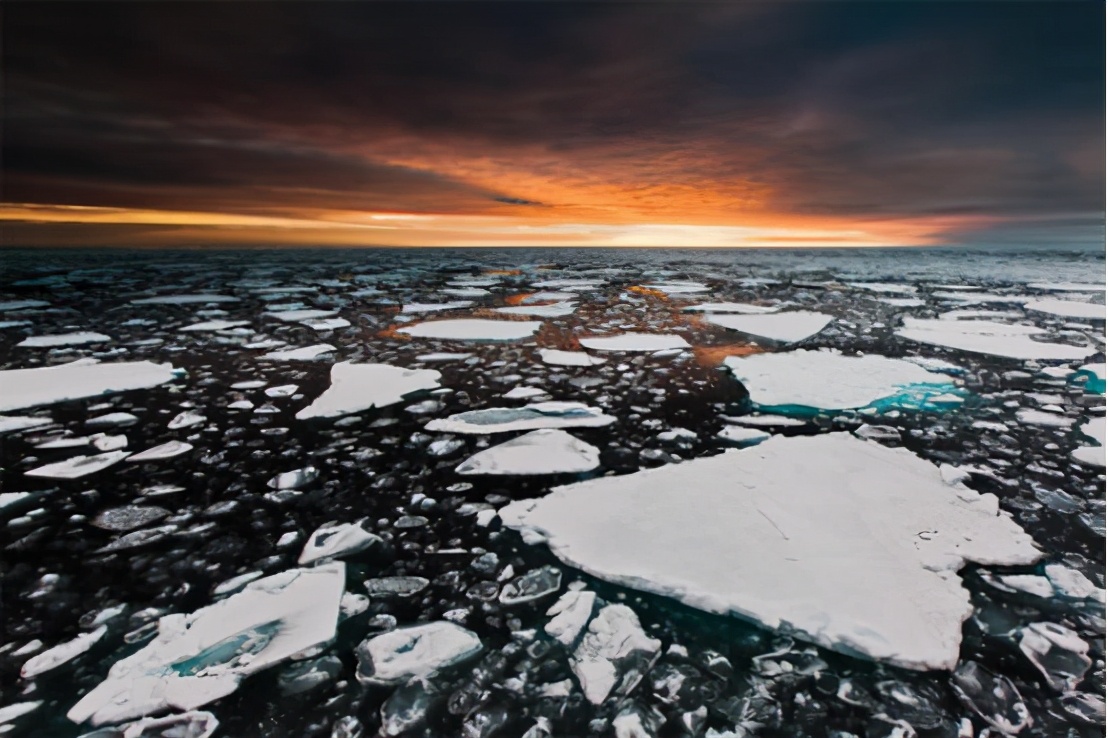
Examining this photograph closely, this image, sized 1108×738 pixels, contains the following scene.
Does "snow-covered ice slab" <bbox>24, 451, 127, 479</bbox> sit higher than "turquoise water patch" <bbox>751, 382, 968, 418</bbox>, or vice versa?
"snow-covered ice slab" <bbox>24, 451, 127, 479</bbox>

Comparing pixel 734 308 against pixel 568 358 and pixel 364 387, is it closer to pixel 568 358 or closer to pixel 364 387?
pixel 568 358

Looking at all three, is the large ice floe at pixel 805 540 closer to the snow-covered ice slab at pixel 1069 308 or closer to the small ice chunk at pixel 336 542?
the small ice chunk at pixel 336 542

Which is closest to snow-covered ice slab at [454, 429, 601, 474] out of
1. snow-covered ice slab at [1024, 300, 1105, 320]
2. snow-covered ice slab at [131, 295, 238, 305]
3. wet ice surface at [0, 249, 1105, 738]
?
wet ice surface at [0, 249, 1105, 738]

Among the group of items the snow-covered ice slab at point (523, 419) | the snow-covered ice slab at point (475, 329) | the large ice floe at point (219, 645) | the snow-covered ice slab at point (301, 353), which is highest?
the snow-covered ice slab at point (475, 329)

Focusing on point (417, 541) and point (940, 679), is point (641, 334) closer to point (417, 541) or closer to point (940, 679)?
point (417, 541)

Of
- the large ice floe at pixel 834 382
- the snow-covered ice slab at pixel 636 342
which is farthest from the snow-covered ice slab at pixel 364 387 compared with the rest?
the large ice floe at pixel 834 382

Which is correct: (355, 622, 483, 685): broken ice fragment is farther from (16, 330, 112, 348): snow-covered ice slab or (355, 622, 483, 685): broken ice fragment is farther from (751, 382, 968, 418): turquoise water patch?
(16, 330, 112, 348): snow-covered ice slab
